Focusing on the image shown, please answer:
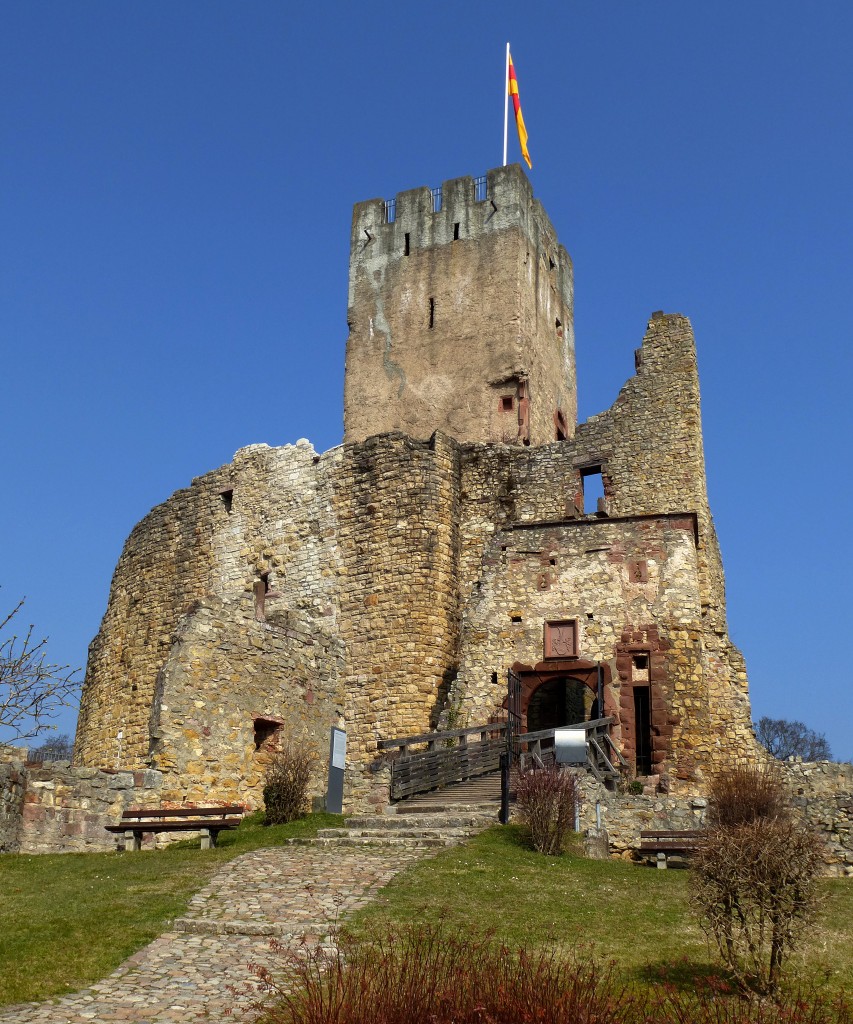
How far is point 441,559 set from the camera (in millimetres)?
23219

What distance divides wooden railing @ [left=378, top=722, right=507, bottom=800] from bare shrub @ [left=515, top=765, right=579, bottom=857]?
3526mm

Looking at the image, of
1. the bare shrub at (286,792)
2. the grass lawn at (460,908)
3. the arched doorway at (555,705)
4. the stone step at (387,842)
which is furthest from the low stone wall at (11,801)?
the arched doorway at (555,705)

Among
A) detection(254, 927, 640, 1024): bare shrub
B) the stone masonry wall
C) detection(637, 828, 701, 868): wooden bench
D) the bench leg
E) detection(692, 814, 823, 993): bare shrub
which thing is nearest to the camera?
detection(254, 927, 640, 1024): bare shrub

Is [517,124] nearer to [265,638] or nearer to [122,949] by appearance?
[265,638]

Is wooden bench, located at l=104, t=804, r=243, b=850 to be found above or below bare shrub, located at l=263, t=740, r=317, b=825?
below

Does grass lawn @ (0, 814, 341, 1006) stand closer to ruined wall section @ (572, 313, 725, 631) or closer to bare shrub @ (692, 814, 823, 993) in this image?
bare shrub @ (692, 814, 823, 993)

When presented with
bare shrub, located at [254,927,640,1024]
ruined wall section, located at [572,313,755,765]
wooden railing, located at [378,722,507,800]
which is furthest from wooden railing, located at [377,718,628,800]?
bare shrub, located at [254,927,640,1024]

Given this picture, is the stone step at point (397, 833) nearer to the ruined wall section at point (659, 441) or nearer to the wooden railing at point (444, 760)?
the wooden railing at point (444, 760)

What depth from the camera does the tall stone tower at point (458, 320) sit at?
91.2 feet

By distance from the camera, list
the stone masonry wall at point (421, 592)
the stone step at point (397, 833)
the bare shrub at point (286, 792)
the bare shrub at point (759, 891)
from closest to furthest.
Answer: the bare shrub at point (759, 891) < the stone step at point (397, 833) < the bare shrub at point (286, 792) < the stone masonry wall at point (421, 592)

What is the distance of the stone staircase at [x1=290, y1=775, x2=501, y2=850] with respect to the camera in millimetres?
14445

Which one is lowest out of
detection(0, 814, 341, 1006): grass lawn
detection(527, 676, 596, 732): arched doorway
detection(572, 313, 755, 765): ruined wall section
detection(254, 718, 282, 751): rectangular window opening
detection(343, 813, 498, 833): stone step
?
detection(0, 814, 341, 1006): grass lawn

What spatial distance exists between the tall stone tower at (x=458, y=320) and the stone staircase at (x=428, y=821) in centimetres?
1129

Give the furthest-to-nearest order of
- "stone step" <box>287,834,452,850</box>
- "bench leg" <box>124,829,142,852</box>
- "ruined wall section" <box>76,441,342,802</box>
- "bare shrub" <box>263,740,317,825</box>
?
"ruined wall section" <box>76,441,342,802</box>, "bare shrub" <box>263,740,317,825</box>, "bench leg" <box>124,829,142,852</box>, "stone step" <box>287,834,452,850</box>
